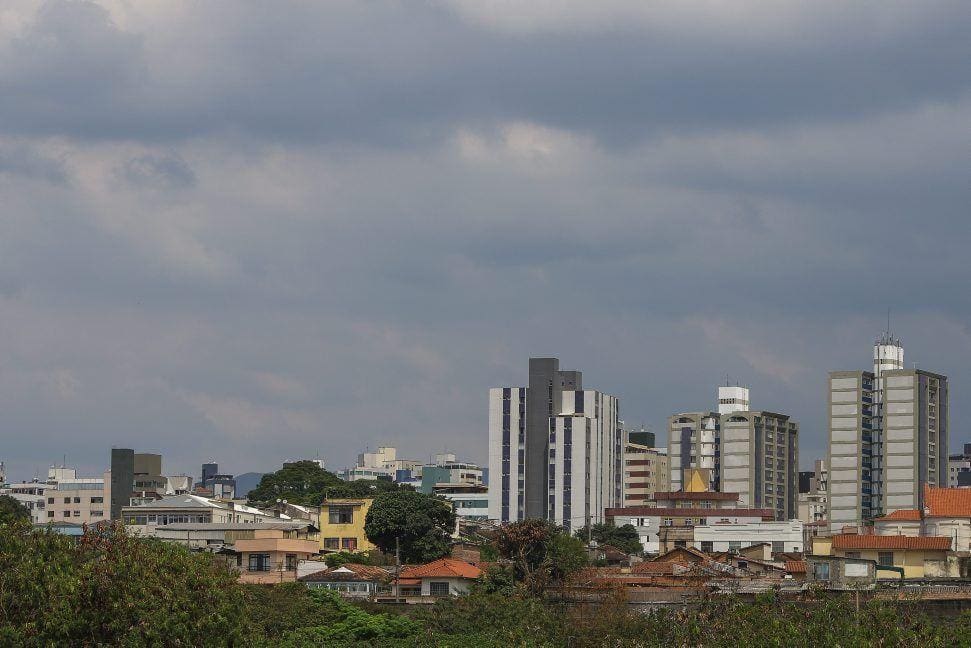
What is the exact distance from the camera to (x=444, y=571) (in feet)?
311

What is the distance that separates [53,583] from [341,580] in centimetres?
4944

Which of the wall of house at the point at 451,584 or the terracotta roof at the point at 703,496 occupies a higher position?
the terracotta roof at the point at 703,496

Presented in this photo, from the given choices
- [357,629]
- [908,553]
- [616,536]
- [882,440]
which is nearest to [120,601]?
[357,629]

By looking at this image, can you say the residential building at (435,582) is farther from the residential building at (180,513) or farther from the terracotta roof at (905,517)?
the terracotta roof at (905,517)

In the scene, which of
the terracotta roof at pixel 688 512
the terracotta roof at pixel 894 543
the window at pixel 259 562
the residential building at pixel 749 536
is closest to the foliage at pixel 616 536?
the terracotta roof at pixel 688 512

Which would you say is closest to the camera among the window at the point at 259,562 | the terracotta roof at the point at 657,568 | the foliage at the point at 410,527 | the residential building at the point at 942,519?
the terracotta roof at the point at 657,568

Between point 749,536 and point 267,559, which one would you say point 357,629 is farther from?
point 749,536

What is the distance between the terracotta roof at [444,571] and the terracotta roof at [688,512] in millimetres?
57374

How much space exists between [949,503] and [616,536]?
138 feet

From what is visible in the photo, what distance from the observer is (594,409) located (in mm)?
194750

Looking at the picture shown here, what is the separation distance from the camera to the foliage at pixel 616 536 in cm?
15162

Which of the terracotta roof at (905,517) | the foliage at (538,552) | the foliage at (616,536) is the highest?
the terracotta roof at (905,517)

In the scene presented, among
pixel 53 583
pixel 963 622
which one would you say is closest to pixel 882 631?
pixel 963 622

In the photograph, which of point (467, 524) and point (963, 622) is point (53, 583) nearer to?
point (963, 622)
